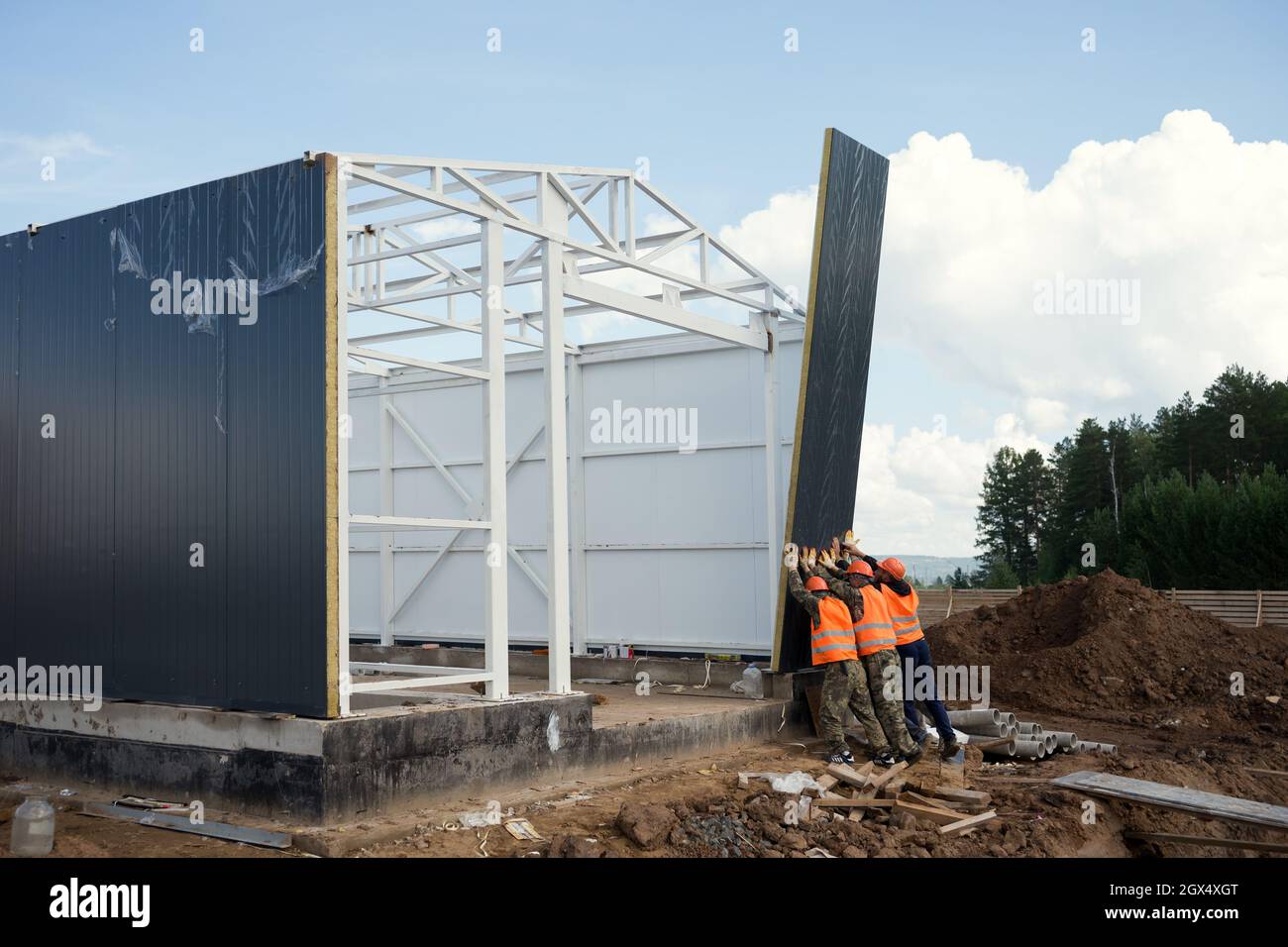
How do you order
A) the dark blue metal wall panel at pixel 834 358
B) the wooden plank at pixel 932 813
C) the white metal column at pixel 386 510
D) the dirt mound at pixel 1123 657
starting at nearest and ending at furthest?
the wooden plank at pixel 932 813 < the dark blue metal wall panel at pixel 834 358 < the dirt mound at pixel 1123 657 < the white metal column at pixel 386 510

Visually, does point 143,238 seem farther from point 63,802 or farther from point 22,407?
point 63,802

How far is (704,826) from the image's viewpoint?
8.81 m

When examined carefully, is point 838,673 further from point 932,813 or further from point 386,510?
point 386,510

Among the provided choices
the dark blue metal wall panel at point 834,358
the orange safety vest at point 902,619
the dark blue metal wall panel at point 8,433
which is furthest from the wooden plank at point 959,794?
the dark blue metal wall panel at point 8,433

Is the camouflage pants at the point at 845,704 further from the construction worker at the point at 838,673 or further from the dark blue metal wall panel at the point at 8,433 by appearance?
the dark blue metal wall panel at the point at 8,433

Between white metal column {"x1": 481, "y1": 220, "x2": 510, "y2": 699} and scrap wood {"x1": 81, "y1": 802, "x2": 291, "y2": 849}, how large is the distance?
8.00 feet

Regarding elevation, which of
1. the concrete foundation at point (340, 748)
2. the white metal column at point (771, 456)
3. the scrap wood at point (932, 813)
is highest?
the white metal column at point (771, 456)

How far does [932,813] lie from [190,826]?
5780mm

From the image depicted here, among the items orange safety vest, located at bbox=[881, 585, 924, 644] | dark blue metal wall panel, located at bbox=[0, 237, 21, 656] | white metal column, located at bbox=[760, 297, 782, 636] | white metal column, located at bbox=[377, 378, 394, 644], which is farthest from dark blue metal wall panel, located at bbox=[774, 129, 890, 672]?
dark blue metal wall panel, located at bbox=[0, 237, 21, 656]

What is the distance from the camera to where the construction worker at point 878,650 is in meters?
12.2

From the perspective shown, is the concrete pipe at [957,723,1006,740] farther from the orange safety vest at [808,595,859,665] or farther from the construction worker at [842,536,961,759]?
the orange safety vest at [808,595,859,665]

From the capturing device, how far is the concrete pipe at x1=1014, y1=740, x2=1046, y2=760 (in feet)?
41.5

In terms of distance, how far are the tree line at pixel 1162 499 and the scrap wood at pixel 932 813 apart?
30.1m
